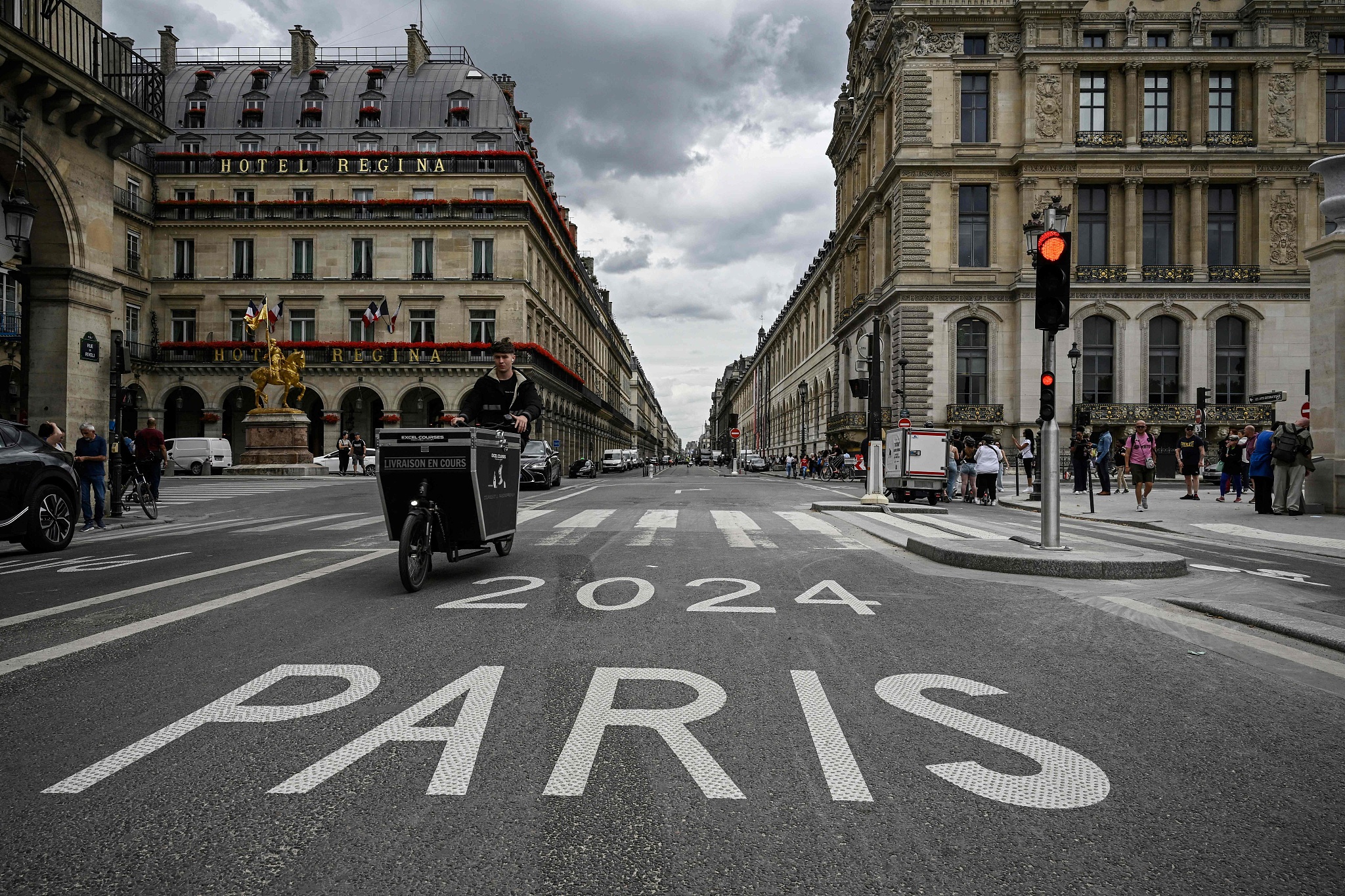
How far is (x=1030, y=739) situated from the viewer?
3.29 m

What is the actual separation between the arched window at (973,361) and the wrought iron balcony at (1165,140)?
12979 mm

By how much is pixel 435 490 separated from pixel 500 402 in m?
1.46

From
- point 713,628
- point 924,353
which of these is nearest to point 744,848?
point 713,628

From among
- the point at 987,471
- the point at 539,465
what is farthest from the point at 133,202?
the point at 987,471

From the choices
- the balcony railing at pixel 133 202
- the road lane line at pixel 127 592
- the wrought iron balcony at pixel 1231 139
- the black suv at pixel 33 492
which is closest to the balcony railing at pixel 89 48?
the black suv at pixel 33 492

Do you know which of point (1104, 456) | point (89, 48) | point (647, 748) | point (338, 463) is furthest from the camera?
point (338, 463)

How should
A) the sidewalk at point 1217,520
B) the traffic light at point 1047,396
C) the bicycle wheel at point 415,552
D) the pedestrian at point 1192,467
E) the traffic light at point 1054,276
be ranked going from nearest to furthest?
the bicycle wheel at point 415,552 → the traffic light at point 1054,276 → the traffic light at point 1047,396 → the sidewalk at point 1217,520 → the pedestrian at point 1192,467

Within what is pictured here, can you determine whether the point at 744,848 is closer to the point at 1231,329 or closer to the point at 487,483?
the point at 487,483

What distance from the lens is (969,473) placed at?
2383 centimetres

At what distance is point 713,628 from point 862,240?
173ft

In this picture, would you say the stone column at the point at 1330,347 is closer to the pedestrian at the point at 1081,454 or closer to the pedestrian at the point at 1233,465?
the pedestrian at the point at 1233,465

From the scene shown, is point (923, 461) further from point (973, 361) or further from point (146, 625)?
point (973, 361)

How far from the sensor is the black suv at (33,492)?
365 inches

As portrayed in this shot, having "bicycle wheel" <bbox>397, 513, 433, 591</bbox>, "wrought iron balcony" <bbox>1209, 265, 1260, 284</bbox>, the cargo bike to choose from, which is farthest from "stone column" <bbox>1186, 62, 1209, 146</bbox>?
"bicycle wheel" <bbox>397, 513, 433, 591</bbox>
